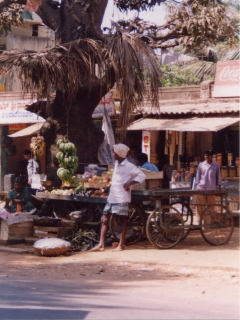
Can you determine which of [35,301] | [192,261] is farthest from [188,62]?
[35,301]

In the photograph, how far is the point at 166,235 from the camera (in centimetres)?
1099

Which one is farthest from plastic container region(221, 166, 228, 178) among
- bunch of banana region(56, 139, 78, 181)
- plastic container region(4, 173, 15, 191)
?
plastic container region(4, 173, 15, 191)

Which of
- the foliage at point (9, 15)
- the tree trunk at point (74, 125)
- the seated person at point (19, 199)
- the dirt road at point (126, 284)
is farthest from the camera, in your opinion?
the foliage at point (9, 15)

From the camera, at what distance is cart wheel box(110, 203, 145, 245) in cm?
1099

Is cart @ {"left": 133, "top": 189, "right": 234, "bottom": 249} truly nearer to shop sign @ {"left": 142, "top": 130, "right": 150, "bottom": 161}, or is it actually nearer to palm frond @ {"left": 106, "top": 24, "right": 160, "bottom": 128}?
palm frond @ {"left": 106, "top": 24, "right": 160, "bottom": 128}

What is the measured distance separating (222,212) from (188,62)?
22950 millimetres

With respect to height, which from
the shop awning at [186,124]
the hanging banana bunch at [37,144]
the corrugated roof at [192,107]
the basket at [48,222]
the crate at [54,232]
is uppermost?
the corrugated roof at [192,107]

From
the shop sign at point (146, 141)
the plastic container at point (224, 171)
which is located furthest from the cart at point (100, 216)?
the shop sign at point (146, 141)

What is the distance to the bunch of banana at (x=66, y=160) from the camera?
11477 mm

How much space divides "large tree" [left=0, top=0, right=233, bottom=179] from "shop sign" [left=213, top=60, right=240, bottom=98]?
1.89 meters

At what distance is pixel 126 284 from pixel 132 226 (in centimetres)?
336

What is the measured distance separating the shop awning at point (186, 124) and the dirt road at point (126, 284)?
374 centimetres

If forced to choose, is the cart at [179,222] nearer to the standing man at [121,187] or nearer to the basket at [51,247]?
the standing man at [121,187]

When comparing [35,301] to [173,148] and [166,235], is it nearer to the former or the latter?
[166,235]
